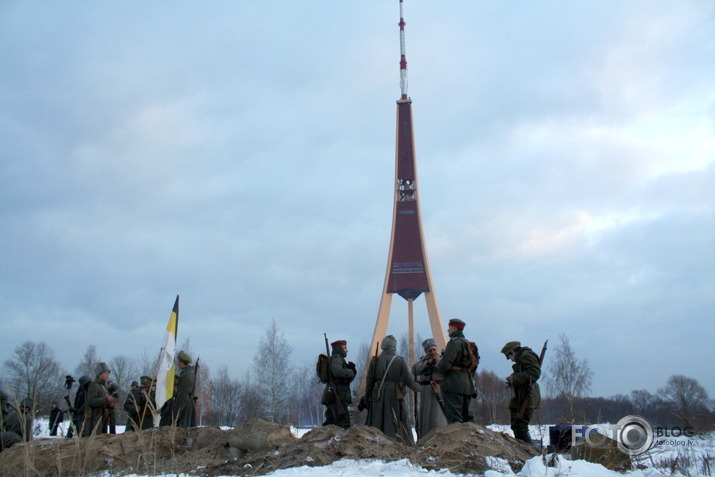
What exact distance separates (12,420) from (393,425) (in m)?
3.56

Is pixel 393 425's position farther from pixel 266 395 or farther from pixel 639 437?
pixel 266 395

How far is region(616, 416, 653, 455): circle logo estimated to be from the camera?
408 centimetres

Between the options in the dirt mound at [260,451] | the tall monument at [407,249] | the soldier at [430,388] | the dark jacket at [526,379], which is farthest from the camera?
the tall monument at [407,249]

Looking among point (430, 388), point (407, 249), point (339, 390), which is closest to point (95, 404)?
point (339, 390)

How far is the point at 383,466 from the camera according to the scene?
366 cm

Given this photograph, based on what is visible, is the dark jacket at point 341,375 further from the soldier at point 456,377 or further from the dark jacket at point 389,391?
the soldier at point 456,377

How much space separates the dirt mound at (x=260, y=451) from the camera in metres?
3.86

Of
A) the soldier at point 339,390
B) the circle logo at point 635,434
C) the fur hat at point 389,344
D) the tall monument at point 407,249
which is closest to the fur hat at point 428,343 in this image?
the fur hat at point 389,344

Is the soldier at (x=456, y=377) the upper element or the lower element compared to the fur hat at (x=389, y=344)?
lower

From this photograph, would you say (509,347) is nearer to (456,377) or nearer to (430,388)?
(456,377)

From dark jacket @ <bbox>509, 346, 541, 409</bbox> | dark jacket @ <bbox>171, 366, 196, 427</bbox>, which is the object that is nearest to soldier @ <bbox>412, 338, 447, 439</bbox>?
dark jacket @ <bbox>509, 346, 541, 409</bbox>

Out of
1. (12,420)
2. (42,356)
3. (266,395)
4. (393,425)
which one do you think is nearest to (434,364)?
(393,425)

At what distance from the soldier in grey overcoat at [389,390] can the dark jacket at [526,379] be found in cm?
103

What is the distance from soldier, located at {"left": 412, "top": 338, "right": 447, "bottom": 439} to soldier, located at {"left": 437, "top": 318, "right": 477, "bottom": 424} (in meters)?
0.49
